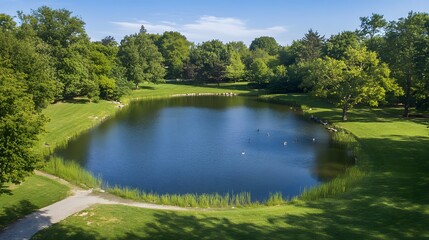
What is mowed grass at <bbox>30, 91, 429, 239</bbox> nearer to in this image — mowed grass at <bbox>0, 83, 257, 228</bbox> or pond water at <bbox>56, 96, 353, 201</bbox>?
mowed grass at <bbox>0, 83, 257, 228</bbox>

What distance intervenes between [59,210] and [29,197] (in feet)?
10.0

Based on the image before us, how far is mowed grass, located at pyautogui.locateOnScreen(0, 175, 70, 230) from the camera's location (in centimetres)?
1983

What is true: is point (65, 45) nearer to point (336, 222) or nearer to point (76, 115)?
point (76, 115)

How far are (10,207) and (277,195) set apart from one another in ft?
52.0

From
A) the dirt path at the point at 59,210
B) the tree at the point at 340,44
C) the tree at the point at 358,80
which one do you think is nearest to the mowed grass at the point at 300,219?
the dirt path at the point at 59,210

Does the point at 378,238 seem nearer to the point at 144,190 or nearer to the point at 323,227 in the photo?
the point at 323,227

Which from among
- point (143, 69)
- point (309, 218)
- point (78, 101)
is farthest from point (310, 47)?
point (309, 218)

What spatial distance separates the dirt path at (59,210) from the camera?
1786 cm

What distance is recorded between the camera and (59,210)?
2061 cm

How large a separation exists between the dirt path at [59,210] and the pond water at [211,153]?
3.72 meters

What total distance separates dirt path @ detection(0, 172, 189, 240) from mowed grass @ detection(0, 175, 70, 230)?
559 mm

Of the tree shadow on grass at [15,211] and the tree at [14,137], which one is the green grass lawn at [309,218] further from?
the tree at [14,137]

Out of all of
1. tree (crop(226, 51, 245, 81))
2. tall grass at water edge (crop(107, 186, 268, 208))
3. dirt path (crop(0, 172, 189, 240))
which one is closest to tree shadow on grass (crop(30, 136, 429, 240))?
dirt path (crop(0, 172, 189, 240))

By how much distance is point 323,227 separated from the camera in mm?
18406
